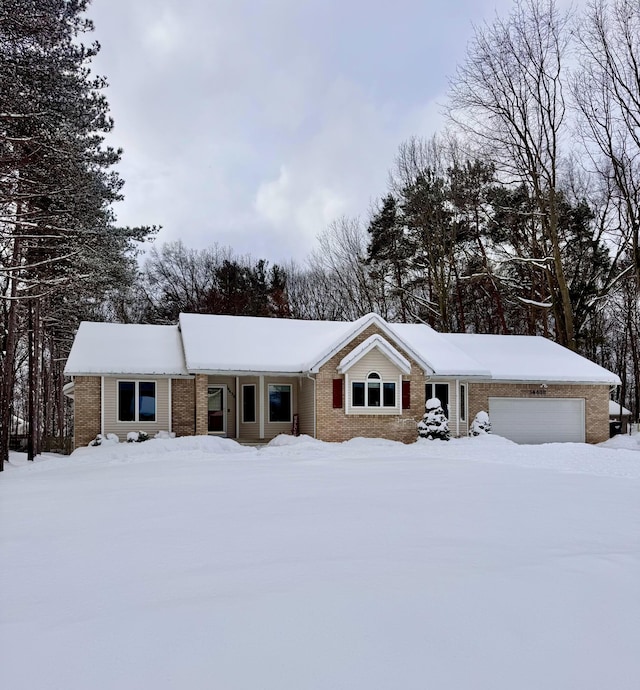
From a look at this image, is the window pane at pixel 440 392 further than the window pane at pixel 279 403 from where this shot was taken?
Yes

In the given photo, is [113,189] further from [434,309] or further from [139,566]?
[139,566]

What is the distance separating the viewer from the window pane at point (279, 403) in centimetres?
2259

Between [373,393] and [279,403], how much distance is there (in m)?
3.60

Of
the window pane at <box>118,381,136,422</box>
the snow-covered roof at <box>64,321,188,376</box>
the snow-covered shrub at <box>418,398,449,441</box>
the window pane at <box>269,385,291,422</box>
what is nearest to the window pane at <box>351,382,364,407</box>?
the snow-covered shrub at <box>418,398,449,441</box>

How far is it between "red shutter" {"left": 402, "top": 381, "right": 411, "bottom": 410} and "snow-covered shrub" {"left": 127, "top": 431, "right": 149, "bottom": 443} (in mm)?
8493

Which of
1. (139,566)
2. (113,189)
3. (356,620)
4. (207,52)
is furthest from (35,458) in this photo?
(356,620)

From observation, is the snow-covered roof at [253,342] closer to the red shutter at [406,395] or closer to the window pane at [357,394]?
the window pane at [357,394]

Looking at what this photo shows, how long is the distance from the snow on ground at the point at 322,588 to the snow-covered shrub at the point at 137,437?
8831 millimetres

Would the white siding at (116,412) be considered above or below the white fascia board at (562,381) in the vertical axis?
below

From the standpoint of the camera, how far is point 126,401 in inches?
793

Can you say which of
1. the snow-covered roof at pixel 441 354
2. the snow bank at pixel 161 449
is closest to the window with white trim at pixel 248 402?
the snow bank at pixel 161 449

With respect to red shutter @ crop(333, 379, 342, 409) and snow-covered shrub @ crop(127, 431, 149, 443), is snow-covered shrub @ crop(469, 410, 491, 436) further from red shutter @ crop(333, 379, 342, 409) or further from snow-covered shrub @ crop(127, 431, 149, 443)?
snow-covered shrub @ crop(127, 431, 149, 443)

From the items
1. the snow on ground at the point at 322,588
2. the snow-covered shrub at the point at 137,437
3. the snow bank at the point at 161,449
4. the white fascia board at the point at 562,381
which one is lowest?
the snow bank at the point at 161,449

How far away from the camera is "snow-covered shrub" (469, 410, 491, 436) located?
21.8 metres
